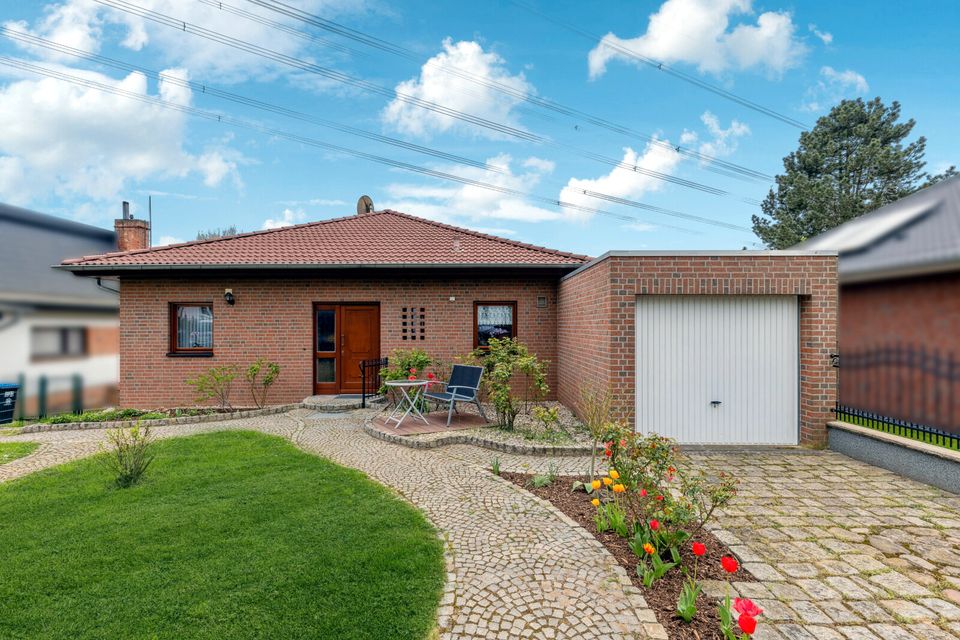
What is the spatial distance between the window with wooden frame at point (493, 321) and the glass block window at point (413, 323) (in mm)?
1147

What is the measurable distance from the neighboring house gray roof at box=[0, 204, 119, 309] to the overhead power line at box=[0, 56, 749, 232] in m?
5.25

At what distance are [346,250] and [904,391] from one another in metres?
9.61

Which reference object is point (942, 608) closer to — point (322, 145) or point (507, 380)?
point (507, 380)

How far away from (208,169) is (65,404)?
12812 millimetres

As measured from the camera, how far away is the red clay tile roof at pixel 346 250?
28.8ft

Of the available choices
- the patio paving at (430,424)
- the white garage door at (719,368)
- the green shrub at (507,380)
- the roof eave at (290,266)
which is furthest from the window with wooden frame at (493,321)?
the white garage door at (719,368)

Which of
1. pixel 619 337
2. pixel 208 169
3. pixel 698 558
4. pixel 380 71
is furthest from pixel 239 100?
pixel 698 558

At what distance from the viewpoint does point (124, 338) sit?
29.7 ft

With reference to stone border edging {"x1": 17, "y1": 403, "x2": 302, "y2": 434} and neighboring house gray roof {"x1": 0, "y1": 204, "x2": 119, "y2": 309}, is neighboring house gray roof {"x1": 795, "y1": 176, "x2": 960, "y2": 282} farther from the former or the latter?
neighboring house gray roof {"x1": 0, "y1": 204, "x2": 119, "y2": 309}

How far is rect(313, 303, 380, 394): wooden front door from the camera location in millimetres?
9531

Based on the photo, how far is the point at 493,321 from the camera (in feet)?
31.1

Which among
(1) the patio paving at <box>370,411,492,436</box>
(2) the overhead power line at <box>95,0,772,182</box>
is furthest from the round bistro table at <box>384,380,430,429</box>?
(2) the overhead power line at <box>95,0,772,182</box>

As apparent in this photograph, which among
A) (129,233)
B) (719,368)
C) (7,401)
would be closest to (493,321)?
(719,368)

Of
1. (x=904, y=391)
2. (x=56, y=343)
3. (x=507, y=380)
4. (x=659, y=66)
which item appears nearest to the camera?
(x=904, y=391)
